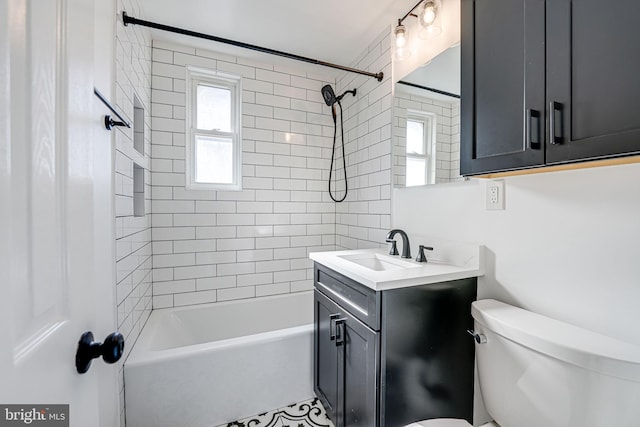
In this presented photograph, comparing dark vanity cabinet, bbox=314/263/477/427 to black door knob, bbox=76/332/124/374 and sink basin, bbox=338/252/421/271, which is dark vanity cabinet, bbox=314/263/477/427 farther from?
black door knob, bbox=76/332/124/374

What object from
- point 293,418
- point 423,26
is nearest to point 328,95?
point 423,26

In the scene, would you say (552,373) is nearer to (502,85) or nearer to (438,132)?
(502,85)

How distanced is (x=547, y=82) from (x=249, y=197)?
2.06 metres

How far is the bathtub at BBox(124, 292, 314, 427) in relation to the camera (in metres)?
1.41

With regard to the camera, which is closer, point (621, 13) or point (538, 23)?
point (621, 13)

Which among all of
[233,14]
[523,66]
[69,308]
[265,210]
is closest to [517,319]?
[523,66]

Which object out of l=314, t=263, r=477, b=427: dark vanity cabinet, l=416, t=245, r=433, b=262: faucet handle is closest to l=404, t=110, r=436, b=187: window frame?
l=416, t=245, r=433, b=262: faucet handle

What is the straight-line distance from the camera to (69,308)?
49 cm

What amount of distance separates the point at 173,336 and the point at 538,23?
2.61 m

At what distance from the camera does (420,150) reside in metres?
1.64

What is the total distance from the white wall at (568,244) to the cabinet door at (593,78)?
0.88ft

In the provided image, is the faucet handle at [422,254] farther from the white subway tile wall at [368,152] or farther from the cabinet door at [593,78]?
the cabinet door at [593,78]

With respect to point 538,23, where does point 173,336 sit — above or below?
below

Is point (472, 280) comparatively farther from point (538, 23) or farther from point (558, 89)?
point (538, 23)
